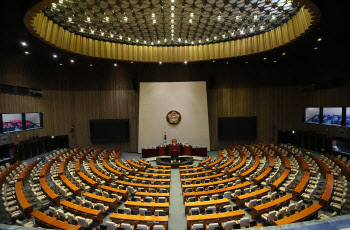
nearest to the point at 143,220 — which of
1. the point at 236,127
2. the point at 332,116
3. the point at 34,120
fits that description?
the point at 236,127

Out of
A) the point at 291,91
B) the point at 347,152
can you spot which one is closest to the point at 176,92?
the point at 291,91

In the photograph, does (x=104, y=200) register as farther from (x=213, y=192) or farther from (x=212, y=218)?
(x=213, y=192)

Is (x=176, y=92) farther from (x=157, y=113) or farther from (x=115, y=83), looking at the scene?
(x=115, y=83)

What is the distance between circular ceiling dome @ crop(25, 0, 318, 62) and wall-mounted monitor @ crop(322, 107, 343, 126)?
899 cm

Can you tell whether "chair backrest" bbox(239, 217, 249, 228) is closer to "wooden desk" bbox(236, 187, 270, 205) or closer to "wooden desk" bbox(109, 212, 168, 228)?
"wooden desk" bbox(236, 187, 270, 205)

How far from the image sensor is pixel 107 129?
67.5ft

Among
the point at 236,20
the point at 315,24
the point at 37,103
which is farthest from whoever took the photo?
the point at 37,103

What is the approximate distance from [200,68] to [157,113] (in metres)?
7.01

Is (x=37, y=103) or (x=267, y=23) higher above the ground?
(x=267, y=23)

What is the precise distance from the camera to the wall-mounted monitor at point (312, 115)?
1869 centimetres

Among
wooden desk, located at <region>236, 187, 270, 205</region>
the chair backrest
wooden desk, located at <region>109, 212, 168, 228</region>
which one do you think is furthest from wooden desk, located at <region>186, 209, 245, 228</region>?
wooden desk, located at <region>236, 187, 270, 205</region>

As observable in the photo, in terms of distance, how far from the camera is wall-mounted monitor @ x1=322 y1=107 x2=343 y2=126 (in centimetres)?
1649

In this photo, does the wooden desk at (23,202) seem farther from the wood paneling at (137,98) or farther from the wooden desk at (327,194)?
the wooden desk at (327,194)

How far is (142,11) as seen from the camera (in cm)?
1118
